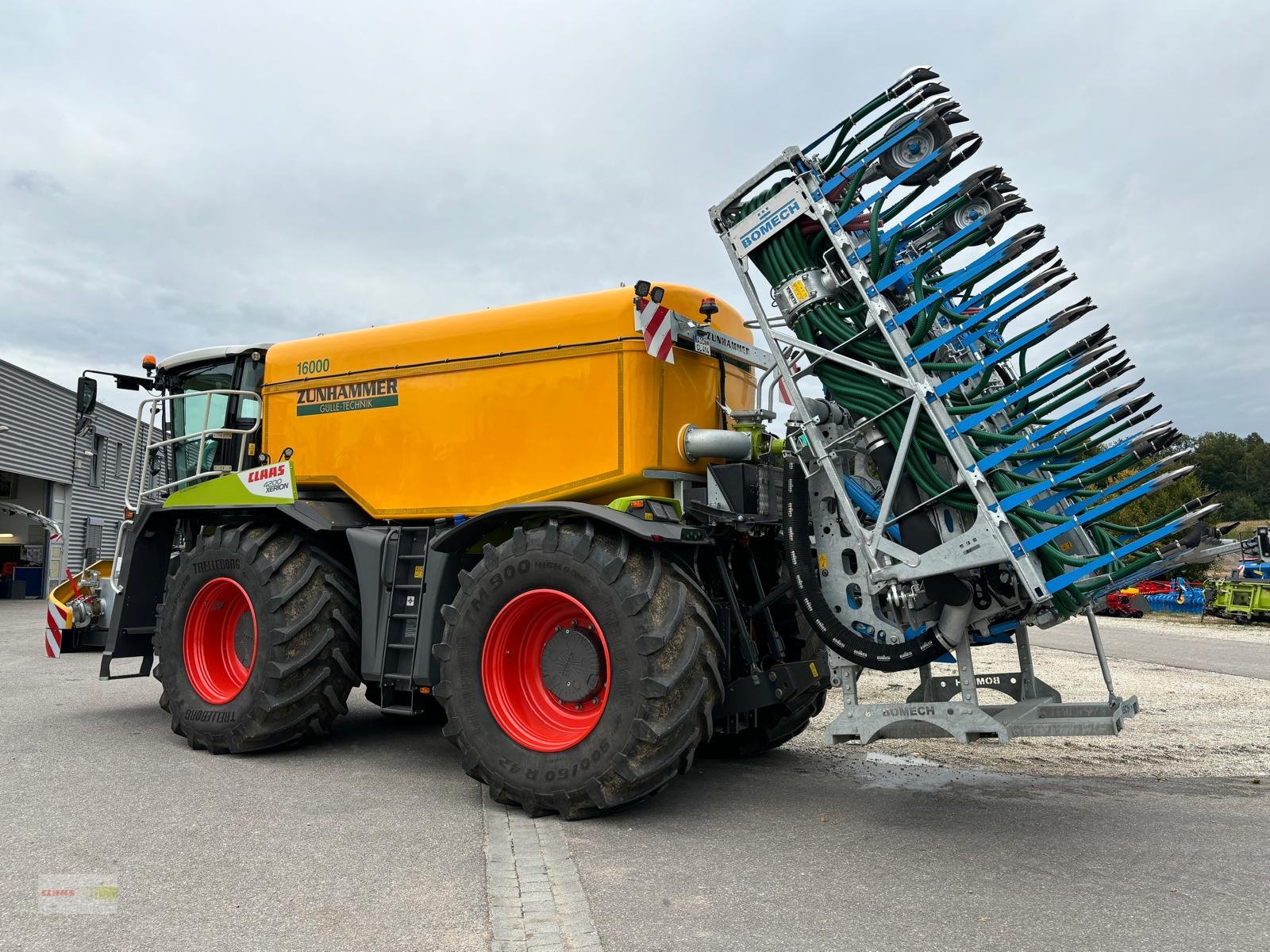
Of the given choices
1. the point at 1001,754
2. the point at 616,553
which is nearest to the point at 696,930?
the point at 616,553

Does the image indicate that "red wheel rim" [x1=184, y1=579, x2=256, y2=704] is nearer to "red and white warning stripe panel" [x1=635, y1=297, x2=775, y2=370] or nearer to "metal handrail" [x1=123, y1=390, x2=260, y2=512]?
"metal handrail" [x1=123, y1=390, x2=260, y2=512]

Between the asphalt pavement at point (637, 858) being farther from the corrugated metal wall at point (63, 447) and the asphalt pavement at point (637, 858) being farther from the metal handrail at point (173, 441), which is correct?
the corrugated metal wall at point (63, 447)

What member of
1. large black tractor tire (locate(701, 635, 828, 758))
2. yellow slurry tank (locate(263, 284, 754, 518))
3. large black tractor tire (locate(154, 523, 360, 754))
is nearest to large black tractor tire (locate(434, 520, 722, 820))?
yellow slurry tank (locate(263, 284, 754, 518))

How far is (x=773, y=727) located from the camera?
21.4ft

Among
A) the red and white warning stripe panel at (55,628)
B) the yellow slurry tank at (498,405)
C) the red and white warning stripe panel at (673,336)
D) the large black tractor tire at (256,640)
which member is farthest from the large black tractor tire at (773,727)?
the red and white warning stripe panel at (55,628)

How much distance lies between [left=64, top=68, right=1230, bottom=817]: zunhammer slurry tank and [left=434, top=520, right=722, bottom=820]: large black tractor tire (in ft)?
0.06

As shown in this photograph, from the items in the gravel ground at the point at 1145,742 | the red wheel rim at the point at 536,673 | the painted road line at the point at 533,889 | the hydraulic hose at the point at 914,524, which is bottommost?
the painted road line at the point at 533,889

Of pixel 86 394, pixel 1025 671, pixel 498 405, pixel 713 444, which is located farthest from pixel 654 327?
pixel 86 394

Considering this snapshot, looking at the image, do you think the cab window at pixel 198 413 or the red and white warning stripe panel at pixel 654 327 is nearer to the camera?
the red and white warning stripe panel at pixel 654 327

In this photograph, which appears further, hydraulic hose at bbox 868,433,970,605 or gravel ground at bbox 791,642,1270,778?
gravel ground at bbox 791,642,1270,778

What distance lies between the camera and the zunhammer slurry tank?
4707mm

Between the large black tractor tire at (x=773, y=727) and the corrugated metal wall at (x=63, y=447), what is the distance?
61.3 ft

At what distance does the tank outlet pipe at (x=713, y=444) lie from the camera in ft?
18.2

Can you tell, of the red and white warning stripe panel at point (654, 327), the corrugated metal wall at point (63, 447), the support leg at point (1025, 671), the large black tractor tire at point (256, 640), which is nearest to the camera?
the support leg at point (1025, 671)
